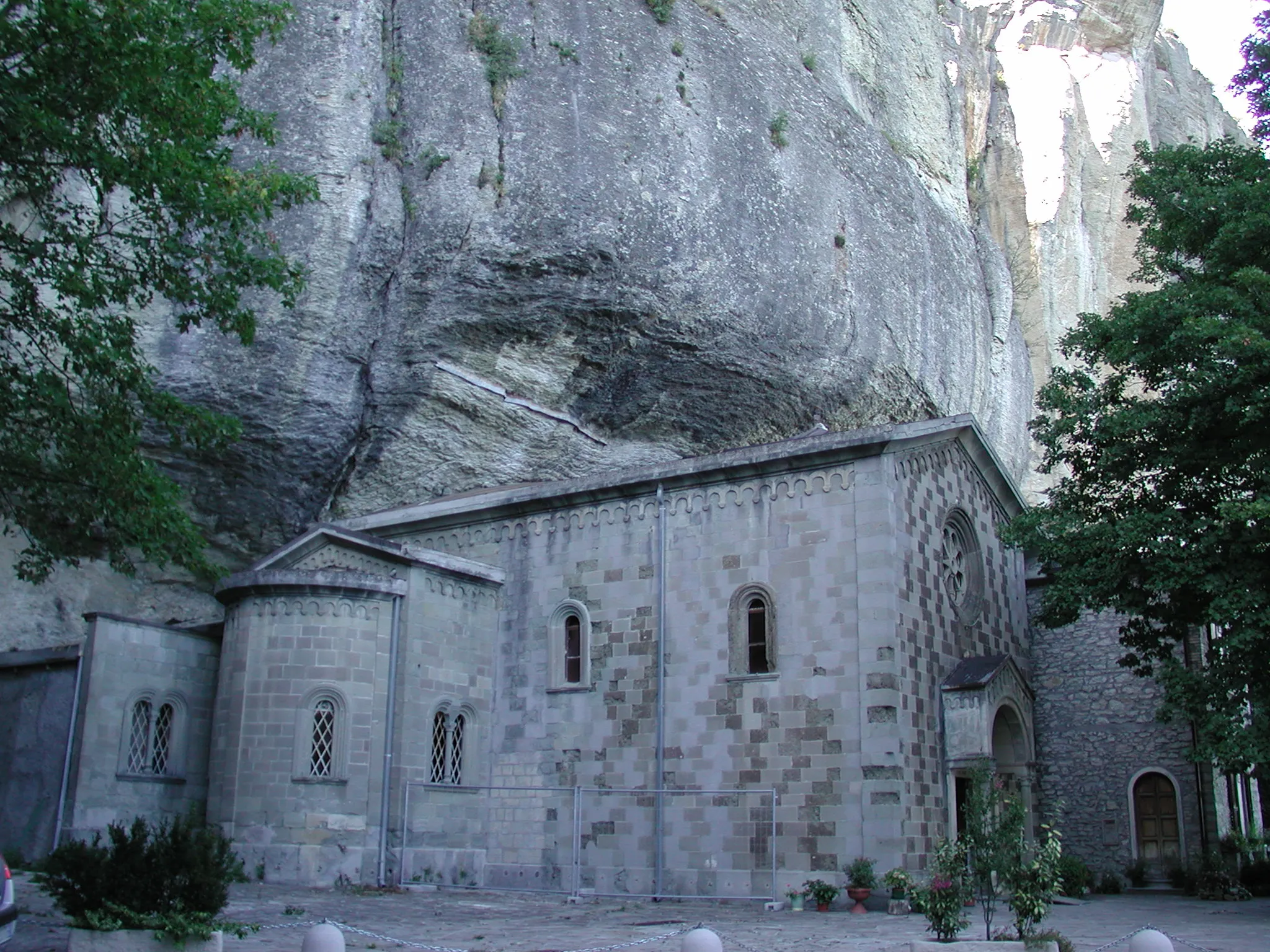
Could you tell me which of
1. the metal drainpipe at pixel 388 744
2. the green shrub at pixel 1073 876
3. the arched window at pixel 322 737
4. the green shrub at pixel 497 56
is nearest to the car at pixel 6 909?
the arched window at pixel 322 737

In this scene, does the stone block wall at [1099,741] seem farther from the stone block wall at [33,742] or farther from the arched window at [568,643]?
the stone block wall at [33,742]

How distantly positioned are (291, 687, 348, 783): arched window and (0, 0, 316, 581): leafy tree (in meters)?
4.41

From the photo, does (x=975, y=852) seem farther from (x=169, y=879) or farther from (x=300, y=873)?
(x=300, y=873)

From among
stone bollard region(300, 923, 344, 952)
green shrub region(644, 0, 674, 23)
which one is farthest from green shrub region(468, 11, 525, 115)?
stone bollard region(300, 923, 344, 952)

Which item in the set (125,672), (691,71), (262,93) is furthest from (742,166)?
(125,672)

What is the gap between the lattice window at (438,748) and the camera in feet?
67.9

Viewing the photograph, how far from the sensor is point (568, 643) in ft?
71.1

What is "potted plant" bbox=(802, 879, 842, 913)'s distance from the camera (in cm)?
1739

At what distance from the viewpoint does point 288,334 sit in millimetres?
24547

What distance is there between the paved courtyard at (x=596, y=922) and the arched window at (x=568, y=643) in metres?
3.82

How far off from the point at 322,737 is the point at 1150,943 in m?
13.8

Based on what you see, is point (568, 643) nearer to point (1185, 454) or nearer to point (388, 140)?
point (1185, 454)

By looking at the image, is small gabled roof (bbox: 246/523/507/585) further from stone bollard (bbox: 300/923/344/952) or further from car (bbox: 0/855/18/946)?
stone bollard (bbox: 300/923/344/952)

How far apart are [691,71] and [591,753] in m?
17.7
